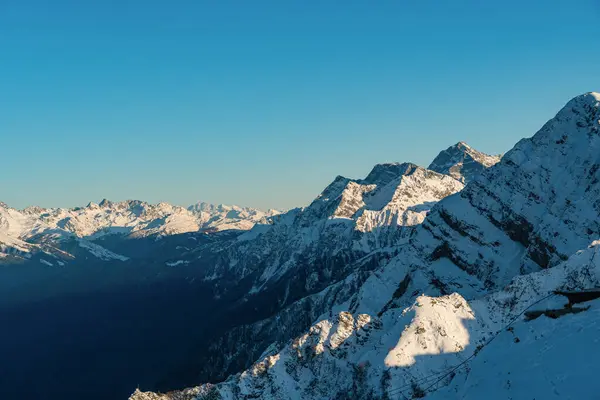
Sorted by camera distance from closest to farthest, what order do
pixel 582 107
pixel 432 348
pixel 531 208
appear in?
1. pixel 432 348
2. pixel 531 208
3. pixel 582 107

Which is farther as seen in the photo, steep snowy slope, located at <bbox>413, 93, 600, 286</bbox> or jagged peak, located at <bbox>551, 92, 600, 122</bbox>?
jagged peak, located at <bbox>551, 92, 600, 122</bbox>

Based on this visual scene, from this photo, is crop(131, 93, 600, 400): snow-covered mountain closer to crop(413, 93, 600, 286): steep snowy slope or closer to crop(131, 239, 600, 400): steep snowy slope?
crop(131, 239, 600, 400): steep snowy slope

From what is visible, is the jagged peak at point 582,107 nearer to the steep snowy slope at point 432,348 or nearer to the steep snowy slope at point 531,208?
the steep snowy slope at point 531,208

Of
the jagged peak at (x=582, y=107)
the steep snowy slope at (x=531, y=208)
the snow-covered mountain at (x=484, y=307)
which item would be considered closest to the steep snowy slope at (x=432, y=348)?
the snow-covered mountain at (x=484, y=307)

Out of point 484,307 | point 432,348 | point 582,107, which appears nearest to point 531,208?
point 582,107

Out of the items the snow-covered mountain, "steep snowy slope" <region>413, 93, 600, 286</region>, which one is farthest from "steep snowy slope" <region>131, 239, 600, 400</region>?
"steep snowy slope" <region>413, 93, 600, 286</region>

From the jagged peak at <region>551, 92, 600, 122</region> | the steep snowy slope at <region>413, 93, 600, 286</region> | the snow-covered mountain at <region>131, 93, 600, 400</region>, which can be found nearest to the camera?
the snow-covered mountain at <region>131, 93, 600, 400</region>

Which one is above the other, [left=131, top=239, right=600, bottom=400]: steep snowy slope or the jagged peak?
the jagged peak

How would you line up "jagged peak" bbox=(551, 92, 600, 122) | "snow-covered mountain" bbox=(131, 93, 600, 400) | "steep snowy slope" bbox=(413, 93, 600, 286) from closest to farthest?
"snow-covered mountain" bbox=(131, 93, 600, 400) < "steep snowy slope" bbox=(413, 93, 600, 286) < "jagged peak" bbox=(551, 92, 600, 122)

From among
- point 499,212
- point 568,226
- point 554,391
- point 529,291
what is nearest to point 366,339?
point 529,291

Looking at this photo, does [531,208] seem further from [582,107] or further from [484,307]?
[484,307]
